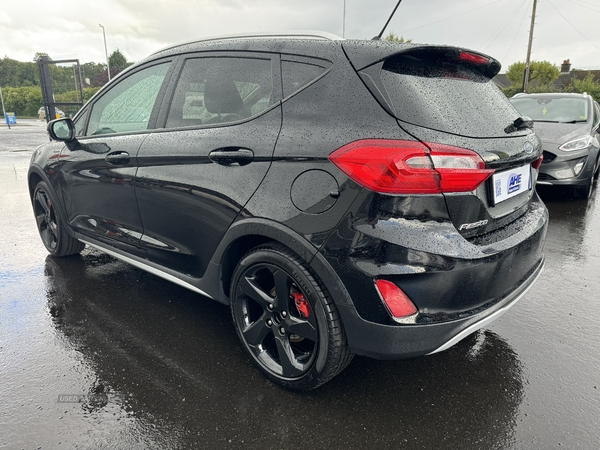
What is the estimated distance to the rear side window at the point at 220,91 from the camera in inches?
88.7

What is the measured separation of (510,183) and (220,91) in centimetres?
164

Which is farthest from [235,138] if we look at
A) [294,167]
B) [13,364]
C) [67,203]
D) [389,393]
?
[67,203]

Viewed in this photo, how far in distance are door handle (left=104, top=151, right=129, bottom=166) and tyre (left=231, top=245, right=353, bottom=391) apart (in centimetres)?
123

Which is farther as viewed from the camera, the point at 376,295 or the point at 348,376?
the point at 348,376

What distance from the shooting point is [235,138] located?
223 centimetres

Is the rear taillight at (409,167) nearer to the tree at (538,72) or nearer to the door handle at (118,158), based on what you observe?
the door handle at (118,158)

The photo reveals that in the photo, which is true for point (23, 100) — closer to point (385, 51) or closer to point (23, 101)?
point (23, 101)

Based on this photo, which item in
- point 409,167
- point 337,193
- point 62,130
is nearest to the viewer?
point 409,167

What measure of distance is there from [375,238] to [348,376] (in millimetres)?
1005

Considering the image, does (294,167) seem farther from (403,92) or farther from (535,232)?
(535,232)

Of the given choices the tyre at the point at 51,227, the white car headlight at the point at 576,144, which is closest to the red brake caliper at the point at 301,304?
the tyre at the point at 51,227

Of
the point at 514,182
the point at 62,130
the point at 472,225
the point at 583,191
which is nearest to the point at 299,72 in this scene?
the point at 472,225

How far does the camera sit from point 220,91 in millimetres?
2480

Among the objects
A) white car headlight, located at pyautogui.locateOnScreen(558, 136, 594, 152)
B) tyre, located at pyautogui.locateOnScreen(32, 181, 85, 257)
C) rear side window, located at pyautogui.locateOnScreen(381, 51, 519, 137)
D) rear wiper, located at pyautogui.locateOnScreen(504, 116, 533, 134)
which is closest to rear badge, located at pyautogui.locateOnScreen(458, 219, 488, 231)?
rear side window, located at pyautogui.locateOnScreen(381, 51, 519, 137)
